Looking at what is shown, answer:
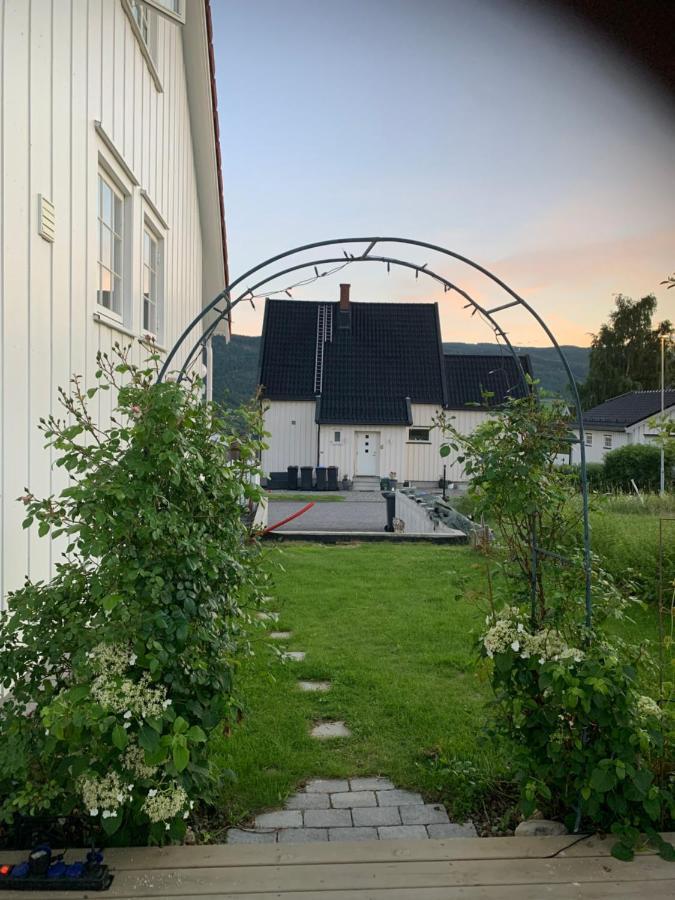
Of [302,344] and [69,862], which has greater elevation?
[302,344]

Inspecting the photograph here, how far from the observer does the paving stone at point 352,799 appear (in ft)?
11.1

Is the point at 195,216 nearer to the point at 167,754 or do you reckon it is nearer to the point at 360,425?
the point at 167,754

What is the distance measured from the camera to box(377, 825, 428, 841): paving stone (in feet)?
10.0

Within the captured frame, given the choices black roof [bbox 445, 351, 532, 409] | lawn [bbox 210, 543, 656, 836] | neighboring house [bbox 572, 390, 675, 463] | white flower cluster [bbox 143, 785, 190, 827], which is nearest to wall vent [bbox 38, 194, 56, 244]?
lawn [bbox 210, 543, 656, 836]

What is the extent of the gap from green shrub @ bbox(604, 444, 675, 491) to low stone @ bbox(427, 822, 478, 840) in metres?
21.7

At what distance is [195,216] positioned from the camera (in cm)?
993

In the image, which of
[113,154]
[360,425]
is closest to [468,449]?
[113,154]

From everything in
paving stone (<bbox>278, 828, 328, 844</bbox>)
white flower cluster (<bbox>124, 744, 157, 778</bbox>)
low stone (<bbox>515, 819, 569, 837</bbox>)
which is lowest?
paving stone (<bbox>278, 828, 328, 844</bbox>)

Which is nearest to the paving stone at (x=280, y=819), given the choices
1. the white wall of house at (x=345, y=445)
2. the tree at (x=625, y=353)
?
the white wall of house at (x=345, y=445)

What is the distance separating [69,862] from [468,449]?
2367mm

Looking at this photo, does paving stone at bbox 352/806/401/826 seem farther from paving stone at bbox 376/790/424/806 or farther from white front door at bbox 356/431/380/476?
white front door at bbox 356/431/380/476

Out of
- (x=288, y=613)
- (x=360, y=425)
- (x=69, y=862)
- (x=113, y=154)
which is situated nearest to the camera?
(x=69, y=862)

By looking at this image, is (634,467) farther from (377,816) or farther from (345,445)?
(377,816)

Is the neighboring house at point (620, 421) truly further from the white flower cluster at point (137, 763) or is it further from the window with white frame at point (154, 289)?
the white flower cluster at point (137, 763)
